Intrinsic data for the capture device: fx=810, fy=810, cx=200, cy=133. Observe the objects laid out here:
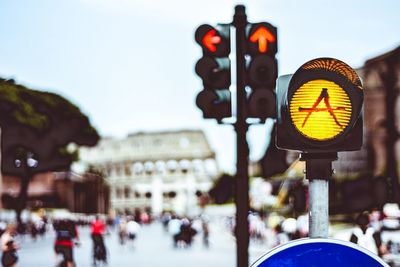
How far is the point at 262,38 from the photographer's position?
18.4 feet

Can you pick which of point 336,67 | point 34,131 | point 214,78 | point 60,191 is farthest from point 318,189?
point 60,191

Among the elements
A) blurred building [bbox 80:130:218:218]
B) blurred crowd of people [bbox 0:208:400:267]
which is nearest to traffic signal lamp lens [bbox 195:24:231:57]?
blurred crowd of people [bbox 0:208:400:267]

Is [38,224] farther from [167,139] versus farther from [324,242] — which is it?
[167,139]

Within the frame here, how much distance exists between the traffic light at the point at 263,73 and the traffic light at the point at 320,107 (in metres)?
2.44

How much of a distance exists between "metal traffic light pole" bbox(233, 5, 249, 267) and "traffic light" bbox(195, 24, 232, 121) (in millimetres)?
231

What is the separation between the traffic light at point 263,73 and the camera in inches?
216

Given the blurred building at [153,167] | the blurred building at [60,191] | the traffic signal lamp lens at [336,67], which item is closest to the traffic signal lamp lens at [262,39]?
the traffic signal lamp lens at [336,67]

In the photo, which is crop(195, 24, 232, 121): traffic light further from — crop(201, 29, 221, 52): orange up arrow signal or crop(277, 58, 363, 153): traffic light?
crop(277, 58, 363, 153): traffic light

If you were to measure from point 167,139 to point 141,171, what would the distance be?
9.76m

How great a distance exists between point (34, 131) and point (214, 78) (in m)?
32.8

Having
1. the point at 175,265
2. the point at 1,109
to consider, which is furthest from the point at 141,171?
the point at 175,265

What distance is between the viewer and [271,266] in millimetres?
2686

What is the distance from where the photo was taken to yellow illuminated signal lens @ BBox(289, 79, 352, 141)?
2998mm

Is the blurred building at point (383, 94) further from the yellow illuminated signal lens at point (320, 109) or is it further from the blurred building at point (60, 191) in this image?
the yellow illuminated signal lens at point (320, 109)
